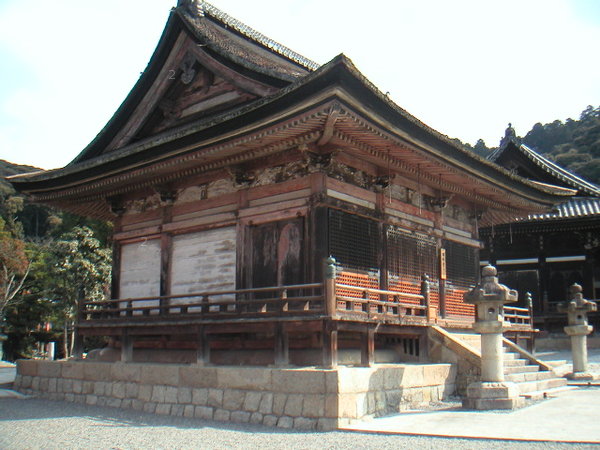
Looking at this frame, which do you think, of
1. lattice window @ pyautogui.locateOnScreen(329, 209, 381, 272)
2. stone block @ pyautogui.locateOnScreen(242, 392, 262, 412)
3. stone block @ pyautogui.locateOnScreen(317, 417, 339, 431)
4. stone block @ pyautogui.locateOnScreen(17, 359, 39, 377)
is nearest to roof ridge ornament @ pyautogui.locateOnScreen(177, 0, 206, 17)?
lattice window @ pyautogui.locateOnScreen(329, 209, 381, 272)

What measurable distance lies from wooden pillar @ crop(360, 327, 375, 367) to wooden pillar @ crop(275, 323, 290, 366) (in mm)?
1485

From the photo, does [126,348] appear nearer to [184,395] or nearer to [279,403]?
[184,395]

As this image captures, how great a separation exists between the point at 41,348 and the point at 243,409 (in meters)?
37.7

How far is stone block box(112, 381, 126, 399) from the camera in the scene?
13.8 m

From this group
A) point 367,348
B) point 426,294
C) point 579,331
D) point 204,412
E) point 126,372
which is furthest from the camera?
point 579,331

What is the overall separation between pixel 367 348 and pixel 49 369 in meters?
9.79

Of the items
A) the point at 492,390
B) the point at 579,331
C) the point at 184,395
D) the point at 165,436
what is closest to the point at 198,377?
the point at 184,395

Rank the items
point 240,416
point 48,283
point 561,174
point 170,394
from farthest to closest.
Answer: point 48,283 < point 561,174 < point 170,394 < point 240,416

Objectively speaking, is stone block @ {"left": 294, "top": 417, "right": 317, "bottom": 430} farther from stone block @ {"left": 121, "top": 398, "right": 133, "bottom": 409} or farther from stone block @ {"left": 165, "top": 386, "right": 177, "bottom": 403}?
stone block @ {"left": 121, "top": 398, "right": 133, "bottom": 409}

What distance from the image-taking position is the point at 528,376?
13258mm

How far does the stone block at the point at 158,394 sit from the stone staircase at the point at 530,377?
7.44 meters

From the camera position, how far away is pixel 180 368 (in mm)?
12562

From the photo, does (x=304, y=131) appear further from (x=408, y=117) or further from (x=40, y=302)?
(x=40, y=302)

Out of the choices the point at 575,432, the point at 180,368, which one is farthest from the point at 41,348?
the point at 575,432
